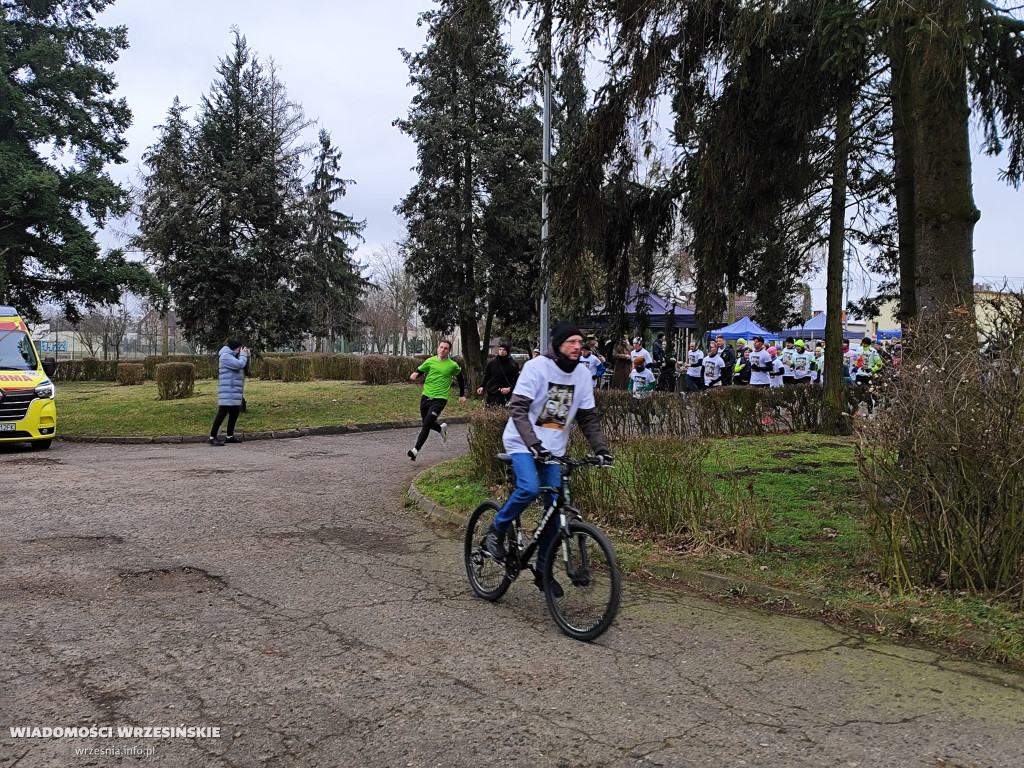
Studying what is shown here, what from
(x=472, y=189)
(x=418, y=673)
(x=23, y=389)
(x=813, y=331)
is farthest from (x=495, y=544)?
(x=813, y=331)

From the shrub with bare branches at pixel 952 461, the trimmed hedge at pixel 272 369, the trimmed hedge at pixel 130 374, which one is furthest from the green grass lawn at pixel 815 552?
the trimmed hedge at pixel 130 374

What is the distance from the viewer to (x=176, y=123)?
2027 cm

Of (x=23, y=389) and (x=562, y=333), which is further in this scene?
(x=23, y=389)

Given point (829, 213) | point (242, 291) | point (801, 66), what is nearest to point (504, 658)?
point (801, 66)

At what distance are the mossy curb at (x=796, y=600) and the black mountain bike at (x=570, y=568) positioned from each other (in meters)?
1.38

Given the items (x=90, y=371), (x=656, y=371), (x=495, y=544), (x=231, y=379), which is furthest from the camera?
(x=90, y=371)

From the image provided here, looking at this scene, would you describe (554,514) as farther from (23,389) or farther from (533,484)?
(23,389)

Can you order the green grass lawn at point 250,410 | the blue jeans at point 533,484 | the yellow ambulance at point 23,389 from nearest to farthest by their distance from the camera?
the blue jeans at point 533,484
the yellow ambulance at point 23,389
the green grass lawn at point 250,410

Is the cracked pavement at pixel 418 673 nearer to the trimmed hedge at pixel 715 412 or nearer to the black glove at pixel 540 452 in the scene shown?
the black glove at pixel 540 452

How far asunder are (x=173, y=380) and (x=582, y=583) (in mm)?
23013

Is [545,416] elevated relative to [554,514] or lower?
elevated

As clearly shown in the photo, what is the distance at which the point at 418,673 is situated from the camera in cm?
432

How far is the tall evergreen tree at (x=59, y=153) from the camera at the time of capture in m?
32.6

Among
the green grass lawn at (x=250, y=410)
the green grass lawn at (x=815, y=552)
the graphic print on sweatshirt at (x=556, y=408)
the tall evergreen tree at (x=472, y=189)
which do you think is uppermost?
the tall evergreen tree at (x=472, y=189)
